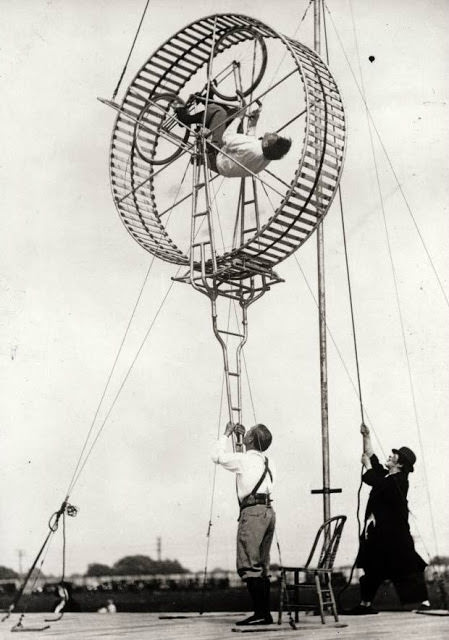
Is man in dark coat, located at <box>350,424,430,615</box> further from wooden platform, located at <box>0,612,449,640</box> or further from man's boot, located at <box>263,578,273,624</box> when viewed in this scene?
man's boot, located at <box>263,578,273,624</box>

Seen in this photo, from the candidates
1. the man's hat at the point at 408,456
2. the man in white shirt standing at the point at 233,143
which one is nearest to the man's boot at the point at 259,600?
the man's hat at the point at 408,456

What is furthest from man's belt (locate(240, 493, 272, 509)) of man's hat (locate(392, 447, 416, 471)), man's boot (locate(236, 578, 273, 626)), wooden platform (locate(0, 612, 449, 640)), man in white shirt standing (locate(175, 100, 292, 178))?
man in white shirt standing (locate(175, 100, 292, 178))

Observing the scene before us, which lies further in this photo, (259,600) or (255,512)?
(255,512)

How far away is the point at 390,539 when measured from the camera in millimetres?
7660

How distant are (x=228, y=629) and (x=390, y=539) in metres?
2.05

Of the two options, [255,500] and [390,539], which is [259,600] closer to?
[255,500]

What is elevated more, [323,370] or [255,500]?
[323,370]

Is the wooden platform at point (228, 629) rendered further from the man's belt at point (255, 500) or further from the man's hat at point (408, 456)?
the man's hat at point (408, 456)

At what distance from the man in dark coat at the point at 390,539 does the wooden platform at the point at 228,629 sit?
260 millimetres

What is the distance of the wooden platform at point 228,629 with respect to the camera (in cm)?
560

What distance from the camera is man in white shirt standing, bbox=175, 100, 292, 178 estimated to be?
8.02 m

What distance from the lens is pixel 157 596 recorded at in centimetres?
6781

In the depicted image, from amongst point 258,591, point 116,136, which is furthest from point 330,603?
point 116,136

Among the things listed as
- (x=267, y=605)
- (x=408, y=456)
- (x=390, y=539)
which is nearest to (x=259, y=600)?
(x=267, y=605)
